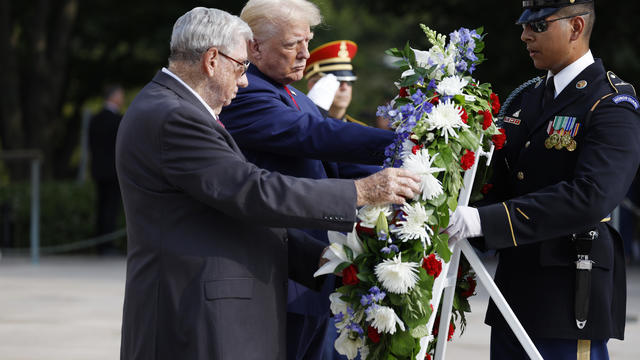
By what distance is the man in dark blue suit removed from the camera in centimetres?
363

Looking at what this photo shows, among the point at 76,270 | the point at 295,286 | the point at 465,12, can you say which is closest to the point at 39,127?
the point at 76,270

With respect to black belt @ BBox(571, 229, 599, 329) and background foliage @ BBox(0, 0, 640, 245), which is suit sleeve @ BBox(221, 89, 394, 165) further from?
background foliage @ BBox(0, 0, 640, 245)

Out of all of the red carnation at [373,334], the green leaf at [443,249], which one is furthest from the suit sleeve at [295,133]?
the red carnation at [373,334]

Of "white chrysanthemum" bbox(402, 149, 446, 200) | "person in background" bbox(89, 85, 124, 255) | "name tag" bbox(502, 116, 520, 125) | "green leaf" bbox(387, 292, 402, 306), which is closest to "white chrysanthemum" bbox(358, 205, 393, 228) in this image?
"white chrysanthemum" bbox(402, 149, 446, 200)

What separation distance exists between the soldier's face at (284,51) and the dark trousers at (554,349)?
1.36 metres

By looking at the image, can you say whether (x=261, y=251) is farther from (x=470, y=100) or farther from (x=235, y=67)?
(x=470, y=100)

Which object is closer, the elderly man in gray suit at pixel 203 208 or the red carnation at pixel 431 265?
the elderly man in gray suit at pixel 203 208

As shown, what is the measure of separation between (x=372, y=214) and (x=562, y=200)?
69 cm

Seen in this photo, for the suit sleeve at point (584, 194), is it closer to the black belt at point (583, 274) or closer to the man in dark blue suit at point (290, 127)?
the black belt at point (583, 274)

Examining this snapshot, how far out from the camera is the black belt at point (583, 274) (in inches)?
138

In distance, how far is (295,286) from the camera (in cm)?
382

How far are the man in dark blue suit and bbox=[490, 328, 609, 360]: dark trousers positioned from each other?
2.41 ft

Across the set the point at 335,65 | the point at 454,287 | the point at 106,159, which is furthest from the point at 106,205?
the point at 454,287

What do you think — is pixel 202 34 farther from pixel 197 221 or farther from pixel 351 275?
pixel 351 275
